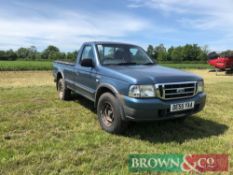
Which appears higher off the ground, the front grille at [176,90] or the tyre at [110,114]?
the front grille at [176,90]

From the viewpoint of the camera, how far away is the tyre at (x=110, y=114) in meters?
5.07

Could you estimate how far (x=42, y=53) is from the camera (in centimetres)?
9981

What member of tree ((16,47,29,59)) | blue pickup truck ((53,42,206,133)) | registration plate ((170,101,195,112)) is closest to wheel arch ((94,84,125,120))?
blue pickup truck ((53,42,206,133))

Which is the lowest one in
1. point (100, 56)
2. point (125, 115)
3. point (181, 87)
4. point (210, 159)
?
point (210, 159)

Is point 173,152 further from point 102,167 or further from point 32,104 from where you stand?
point 32,104

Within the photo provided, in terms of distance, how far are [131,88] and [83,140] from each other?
125cm

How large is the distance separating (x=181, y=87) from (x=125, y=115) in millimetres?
1159

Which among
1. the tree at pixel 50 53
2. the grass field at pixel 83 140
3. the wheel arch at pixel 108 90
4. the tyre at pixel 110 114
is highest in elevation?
the tree at pixel 50 53

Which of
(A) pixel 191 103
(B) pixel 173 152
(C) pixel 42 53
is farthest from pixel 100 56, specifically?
(C) pixel 42 53

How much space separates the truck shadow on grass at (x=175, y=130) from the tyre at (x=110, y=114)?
0.26 metres

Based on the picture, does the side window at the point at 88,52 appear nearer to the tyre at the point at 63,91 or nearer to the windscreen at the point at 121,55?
the windscreen at the point at 121,55

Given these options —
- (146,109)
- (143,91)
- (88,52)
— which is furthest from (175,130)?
(88,52)

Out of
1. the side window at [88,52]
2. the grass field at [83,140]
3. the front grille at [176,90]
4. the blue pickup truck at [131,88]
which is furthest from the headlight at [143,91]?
the side window at [88,52]

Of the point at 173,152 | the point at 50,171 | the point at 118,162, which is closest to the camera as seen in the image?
the point at 50,171
